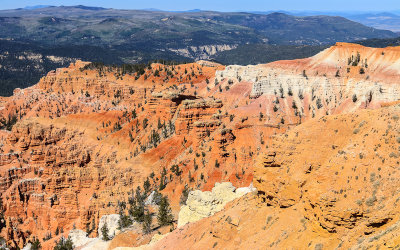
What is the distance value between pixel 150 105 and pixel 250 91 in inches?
857

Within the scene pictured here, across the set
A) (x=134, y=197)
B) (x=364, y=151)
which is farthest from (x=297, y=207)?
(x=134, y=197)

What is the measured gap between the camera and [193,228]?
34.8 metres

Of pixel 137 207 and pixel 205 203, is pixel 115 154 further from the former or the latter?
pixel 205 203

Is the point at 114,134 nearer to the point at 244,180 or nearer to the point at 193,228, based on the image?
the point at 244,180

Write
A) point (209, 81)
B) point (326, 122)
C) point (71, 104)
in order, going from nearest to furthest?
point (326, 122), point (209, 81), point (71, 104)

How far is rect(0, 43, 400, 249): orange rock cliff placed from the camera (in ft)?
71.5

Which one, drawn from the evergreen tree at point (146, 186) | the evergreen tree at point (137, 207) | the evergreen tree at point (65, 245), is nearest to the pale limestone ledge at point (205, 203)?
the evergreen tree at point (137, 207)

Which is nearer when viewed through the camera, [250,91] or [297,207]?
[297,207]

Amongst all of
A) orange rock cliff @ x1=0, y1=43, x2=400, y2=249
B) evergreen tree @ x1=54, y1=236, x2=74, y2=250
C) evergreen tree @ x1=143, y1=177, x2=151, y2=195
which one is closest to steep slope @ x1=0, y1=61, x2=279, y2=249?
orange rock cliff @ x1=0, y1=43, x2=400, y2=249

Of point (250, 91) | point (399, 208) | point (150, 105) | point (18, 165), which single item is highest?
point (399, 208)

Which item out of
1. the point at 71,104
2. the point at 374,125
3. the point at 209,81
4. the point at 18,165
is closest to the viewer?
the point at 374,125

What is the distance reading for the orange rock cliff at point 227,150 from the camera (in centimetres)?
2180

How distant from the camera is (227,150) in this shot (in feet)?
214

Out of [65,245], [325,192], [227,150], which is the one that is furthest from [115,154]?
[325,192]
